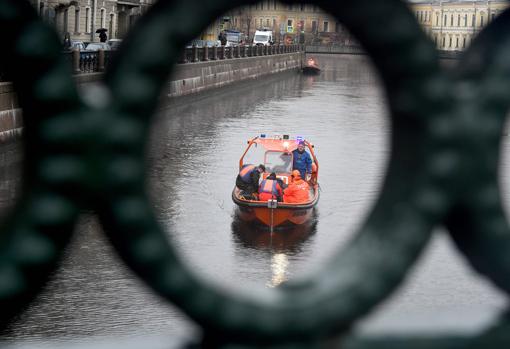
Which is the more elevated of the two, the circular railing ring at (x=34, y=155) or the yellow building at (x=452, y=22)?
the yellow building at (x=452, y=22)

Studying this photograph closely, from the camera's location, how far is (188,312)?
77cm

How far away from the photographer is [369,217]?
81 centimetres

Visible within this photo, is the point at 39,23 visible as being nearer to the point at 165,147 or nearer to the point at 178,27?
the point at 178,27

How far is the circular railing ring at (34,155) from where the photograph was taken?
69cm

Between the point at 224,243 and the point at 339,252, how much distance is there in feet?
58.8

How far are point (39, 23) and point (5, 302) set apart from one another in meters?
0.20

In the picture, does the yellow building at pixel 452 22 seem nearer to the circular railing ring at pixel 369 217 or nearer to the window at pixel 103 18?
the circular railing ring at pixel 369 217

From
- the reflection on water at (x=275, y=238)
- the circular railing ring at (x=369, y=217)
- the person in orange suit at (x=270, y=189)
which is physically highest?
the circular railing ring at (x=369, y=217)

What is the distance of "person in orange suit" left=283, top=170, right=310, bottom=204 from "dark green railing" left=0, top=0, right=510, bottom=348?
1856cm

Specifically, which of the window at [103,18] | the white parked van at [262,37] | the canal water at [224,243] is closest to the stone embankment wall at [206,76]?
the canal water at [224,243]

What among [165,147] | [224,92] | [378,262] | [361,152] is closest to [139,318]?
[378,262]

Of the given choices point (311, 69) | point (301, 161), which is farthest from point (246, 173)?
point (311, 69)

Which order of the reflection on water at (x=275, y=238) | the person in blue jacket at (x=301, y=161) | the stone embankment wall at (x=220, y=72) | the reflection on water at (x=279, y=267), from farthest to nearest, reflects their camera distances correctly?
the stone embankment wall at (x=220, y=72), the person in blue jacket at (x=301, y=161), the reflection on water at (x=275, y=238), the reflection on water at (x=279, y=267)

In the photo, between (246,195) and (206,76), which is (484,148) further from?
(206,76)
